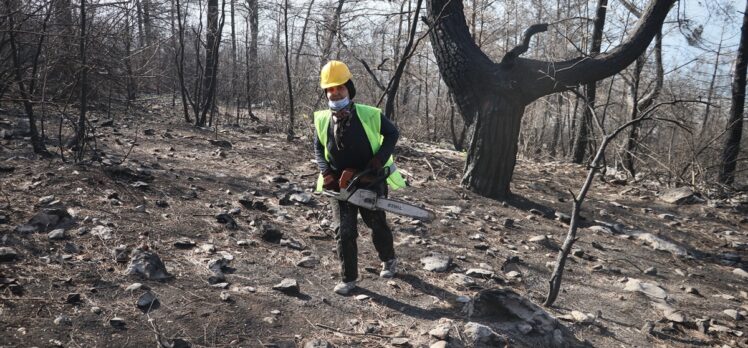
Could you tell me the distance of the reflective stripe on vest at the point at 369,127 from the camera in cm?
373

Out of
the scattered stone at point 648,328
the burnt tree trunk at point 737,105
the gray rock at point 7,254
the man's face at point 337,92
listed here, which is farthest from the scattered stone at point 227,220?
the burnt tree trunk at point 737,105

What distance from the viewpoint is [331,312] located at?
3.50m

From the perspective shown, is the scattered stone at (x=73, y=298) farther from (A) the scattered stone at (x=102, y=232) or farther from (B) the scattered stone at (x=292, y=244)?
(B) the scattered stone at (x=292, y=244)

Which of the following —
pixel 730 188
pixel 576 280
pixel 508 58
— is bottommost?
pixel 576 280

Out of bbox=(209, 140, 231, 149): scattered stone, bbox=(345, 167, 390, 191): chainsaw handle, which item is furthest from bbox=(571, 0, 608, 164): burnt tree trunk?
bbox=(345, 167, 390, 191): chainsaw handle

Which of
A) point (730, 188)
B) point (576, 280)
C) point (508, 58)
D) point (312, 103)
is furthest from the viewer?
point (312, 103)

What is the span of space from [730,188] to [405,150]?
554 centimetres

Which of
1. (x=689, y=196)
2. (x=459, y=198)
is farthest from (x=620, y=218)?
(x=459, y=198)

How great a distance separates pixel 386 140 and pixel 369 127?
18cm

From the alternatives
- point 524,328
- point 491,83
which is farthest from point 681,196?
point 524,328

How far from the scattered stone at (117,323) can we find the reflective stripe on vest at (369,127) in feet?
5.25

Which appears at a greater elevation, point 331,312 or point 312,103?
point 312,103

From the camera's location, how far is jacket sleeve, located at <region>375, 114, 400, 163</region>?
3756 mm

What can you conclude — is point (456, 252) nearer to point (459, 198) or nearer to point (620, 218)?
point (459, 198)
